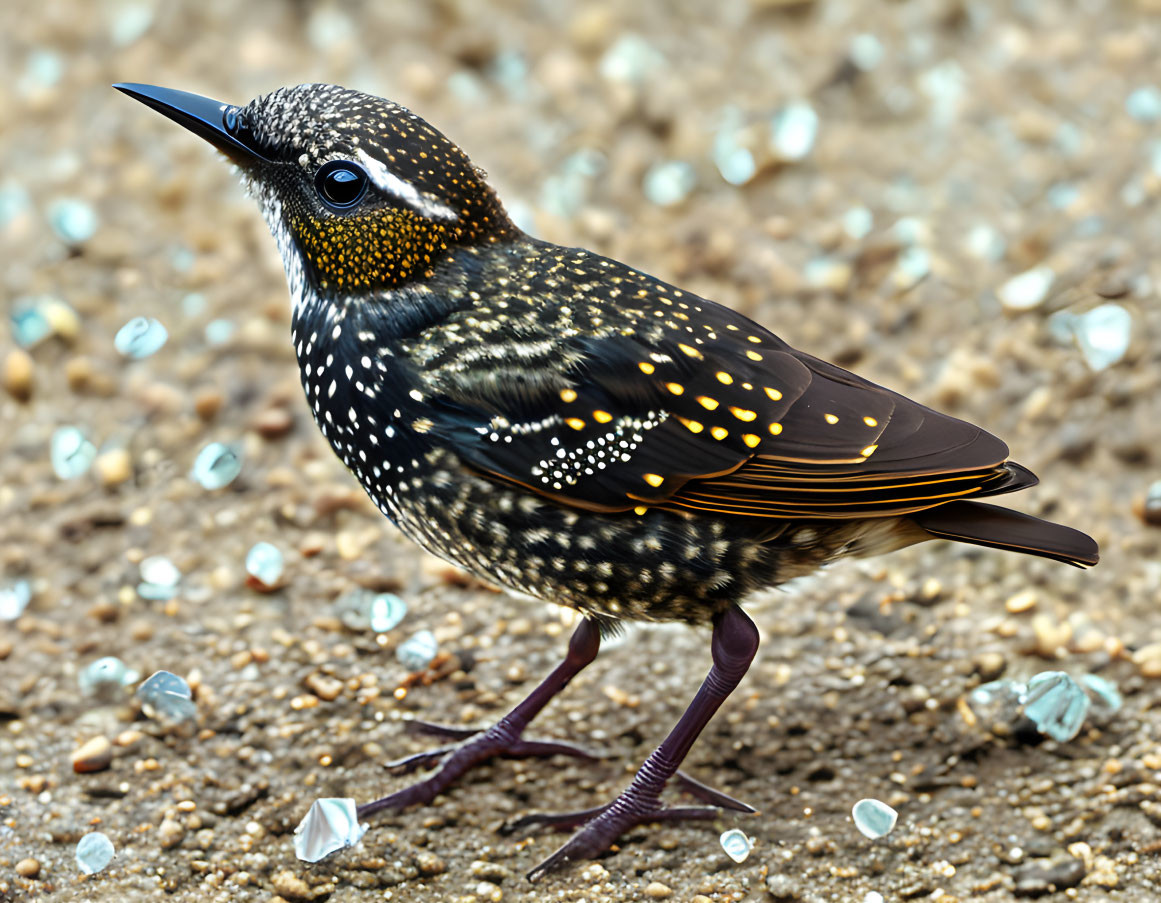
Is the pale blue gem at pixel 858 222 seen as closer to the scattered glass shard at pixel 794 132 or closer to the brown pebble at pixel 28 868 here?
the scattered glass shard at pixel 794 132

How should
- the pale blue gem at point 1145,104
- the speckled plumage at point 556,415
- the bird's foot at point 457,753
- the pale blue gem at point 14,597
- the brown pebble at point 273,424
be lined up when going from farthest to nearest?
the pale blue gem at point 1145,104
the brown pebble at point 273,424
the pale blue gem at point 14,597
the bird's foot at point 457,753
the speckled plumage at point 556,415

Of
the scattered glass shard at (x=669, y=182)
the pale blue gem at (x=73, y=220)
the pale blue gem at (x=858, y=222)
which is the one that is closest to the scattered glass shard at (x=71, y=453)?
the pale blue gem at (x=73, y=220)

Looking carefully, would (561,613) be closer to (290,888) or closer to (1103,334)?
(290,888)

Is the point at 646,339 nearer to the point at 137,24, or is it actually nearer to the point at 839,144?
the point at 839,144

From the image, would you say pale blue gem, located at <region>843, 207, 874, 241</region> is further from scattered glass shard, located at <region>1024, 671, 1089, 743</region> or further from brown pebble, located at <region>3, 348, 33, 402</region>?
brown pebble, located at <region>3, 348, 33, 402</region>

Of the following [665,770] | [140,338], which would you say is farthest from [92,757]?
[140,338]
